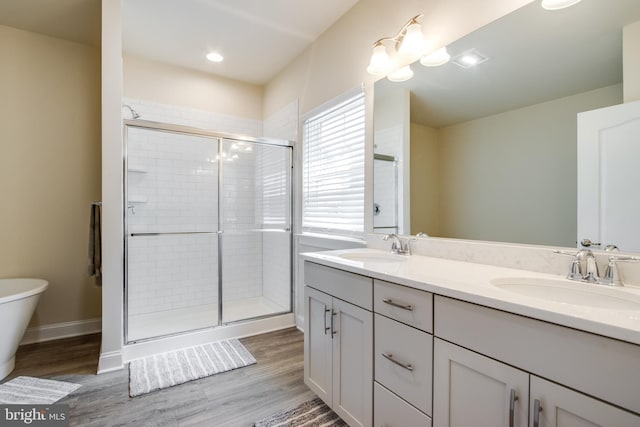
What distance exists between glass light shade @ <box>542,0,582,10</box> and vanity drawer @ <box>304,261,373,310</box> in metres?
1.37

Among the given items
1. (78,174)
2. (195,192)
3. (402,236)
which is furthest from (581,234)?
(78,174)

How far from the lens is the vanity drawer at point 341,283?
139 cm

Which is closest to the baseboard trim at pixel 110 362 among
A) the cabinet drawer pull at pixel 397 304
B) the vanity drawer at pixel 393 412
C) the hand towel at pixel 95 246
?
the hand towel at pixel 95 246

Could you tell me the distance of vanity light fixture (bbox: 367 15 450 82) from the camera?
1.66 m

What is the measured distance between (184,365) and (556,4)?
2986mm

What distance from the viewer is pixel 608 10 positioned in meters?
1.10

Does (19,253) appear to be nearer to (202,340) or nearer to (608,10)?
(202,340)

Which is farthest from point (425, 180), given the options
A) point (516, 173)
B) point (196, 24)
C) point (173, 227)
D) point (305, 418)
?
point (173, 227)

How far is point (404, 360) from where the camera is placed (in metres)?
1.19

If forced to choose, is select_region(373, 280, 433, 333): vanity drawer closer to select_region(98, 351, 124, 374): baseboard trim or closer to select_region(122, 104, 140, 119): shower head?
select_region(98, 351, 124, 374): baseboard trim

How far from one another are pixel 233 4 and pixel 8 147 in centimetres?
232

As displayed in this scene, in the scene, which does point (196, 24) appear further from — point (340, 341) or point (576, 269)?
point (576, 269)

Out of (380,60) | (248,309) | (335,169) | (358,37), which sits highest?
(358,37)

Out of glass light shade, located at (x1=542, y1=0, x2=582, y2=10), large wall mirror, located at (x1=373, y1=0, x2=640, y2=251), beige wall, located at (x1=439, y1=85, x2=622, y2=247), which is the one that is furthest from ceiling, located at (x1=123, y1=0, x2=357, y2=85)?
beige wall, located at (x1=439, y1=85, x2=622, y2=247)
